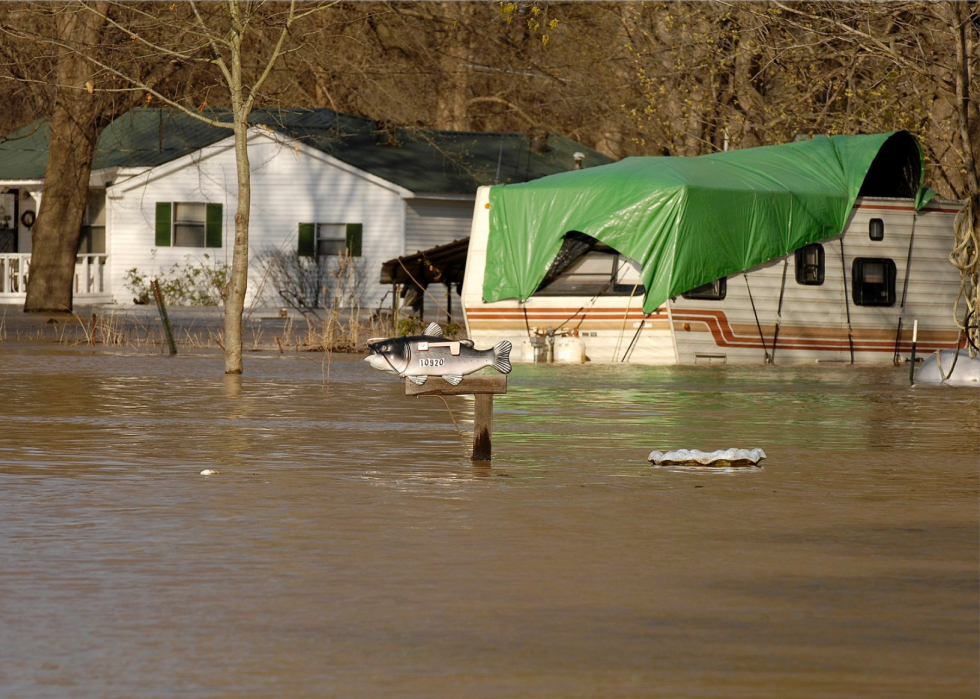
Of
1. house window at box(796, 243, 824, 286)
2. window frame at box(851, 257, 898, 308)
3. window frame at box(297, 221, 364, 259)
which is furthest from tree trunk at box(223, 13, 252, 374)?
window frame at box(297, 221, 364, 259)

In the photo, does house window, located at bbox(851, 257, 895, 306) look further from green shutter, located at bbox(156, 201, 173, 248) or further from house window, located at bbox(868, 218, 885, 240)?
green shutter, located at bbox(156, 201, 173, 248)

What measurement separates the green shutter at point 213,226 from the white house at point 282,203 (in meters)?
0.04

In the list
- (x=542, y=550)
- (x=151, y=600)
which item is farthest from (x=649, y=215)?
(x=151, y=600)

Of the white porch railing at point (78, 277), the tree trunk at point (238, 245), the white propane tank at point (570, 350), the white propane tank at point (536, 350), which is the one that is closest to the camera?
the tree trunk at point (238, 245)

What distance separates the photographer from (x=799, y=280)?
26.6 meters

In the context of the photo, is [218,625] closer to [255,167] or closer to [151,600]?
[151,600]

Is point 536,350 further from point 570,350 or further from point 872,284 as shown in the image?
point 872,284

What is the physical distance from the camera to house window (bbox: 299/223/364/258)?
45.1 m

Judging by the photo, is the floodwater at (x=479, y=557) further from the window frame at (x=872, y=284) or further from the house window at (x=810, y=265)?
the window frame at (x=872, y=284)

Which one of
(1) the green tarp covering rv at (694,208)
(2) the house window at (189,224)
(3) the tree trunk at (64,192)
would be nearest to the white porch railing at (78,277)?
(2) the house window at (189,224)

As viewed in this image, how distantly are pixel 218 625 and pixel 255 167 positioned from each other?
39197 millimetres

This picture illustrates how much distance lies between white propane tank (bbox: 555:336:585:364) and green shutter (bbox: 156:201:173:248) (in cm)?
2214

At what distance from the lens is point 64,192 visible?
37.1m

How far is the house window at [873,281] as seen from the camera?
2686cm
